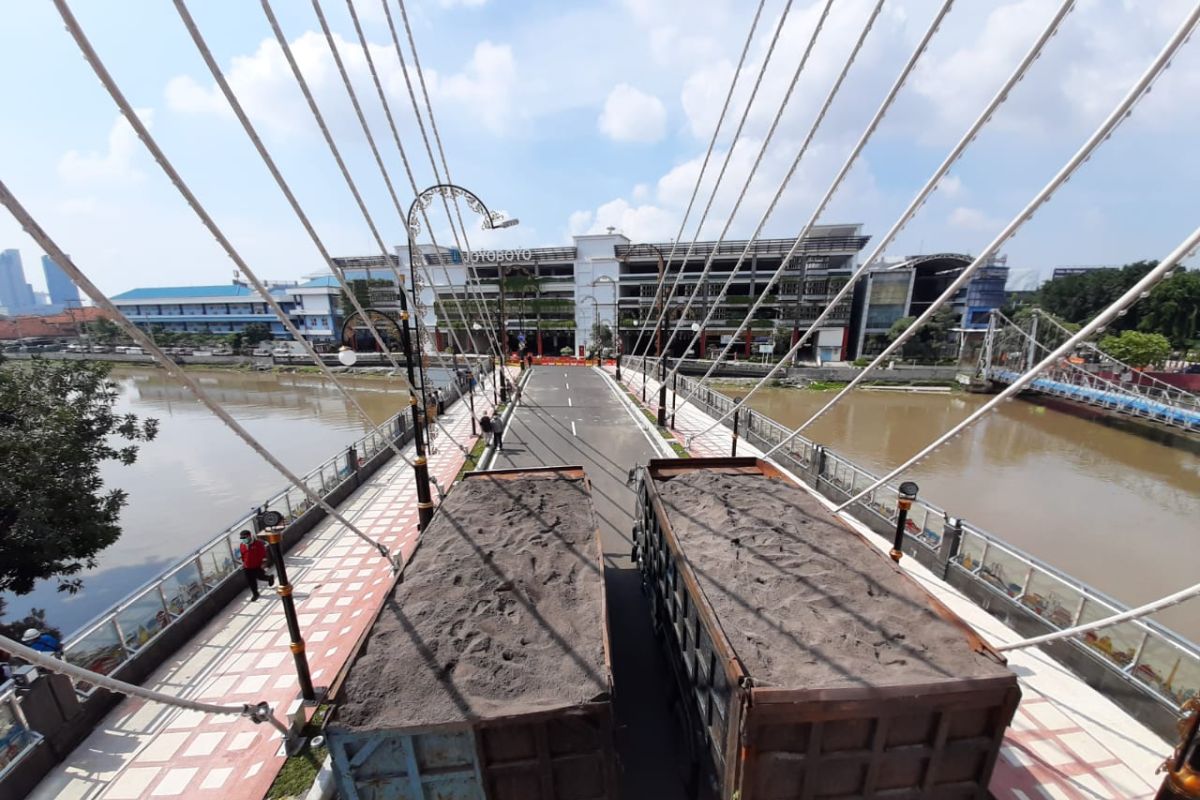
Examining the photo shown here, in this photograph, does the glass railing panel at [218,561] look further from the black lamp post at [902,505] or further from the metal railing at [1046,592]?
the metal railing at [1046,592]

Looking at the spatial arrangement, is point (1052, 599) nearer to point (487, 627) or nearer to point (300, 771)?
point (487, 627)

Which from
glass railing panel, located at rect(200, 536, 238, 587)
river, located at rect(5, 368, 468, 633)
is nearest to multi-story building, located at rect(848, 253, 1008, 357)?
river, located at rect(5, 368, 468, 633)

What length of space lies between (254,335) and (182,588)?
190 feet

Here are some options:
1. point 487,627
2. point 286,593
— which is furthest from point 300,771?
point 487,627

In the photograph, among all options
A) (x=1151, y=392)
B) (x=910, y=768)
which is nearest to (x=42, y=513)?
(x=910, y=768)

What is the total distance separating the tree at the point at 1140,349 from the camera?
3175 cm

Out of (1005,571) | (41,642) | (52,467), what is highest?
(52,467)

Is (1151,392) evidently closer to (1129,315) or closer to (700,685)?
(1129,315)

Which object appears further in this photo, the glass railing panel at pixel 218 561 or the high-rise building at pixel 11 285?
the high-rise building at pixel 11 285

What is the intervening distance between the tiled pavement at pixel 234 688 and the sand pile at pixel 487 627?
144 cm

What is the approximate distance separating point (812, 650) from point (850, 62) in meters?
7.70

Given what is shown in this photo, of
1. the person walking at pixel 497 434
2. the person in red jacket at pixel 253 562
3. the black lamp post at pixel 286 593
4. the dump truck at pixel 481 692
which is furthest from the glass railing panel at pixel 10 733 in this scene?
the person walking at pixel 497 434

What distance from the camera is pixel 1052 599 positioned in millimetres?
6340

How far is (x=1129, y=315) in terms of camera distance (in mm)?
45781
